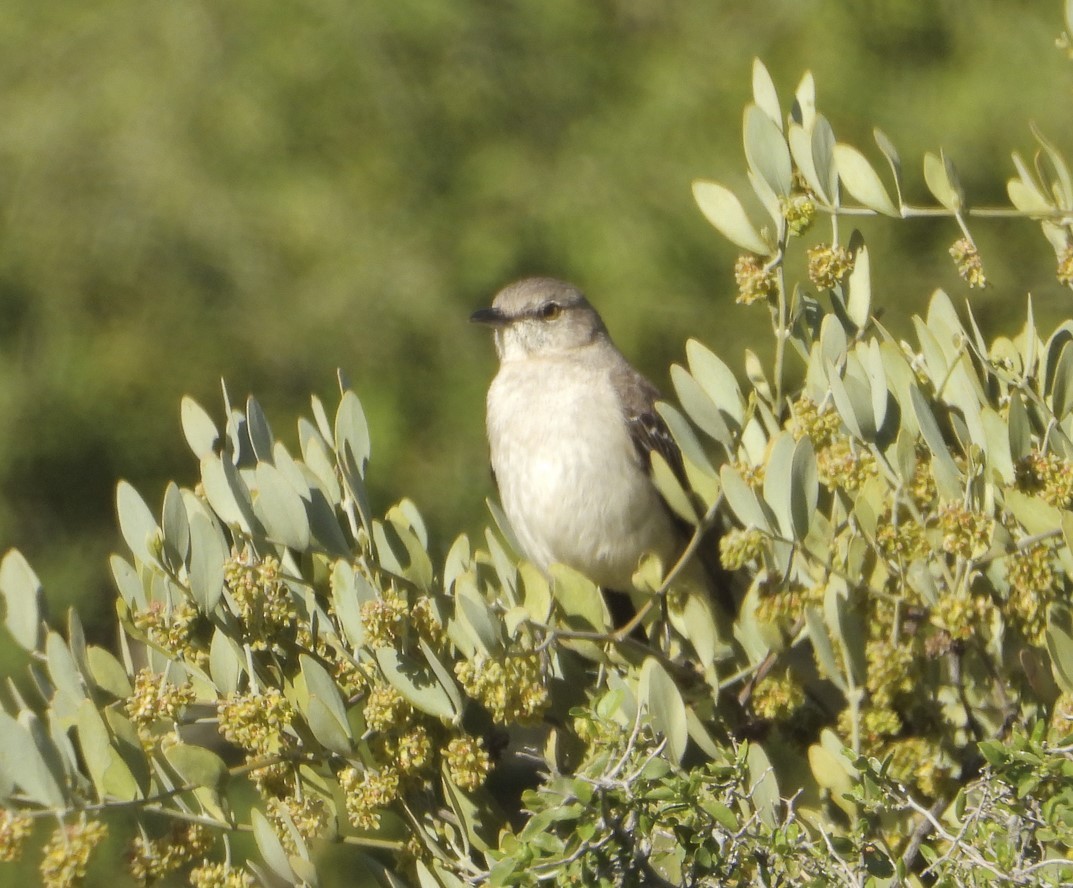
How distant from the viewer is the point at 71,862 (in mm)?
2146

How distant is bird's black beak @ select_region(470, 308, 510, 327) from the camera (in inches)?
190

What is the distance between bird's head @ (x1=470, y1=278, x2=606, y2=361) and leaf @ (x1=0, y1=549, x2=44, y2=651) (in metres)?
2.44

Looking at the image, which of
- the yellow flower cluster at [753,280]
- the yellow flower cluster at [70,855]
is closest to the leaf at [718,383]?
the yellow flower cluster at [753,280]

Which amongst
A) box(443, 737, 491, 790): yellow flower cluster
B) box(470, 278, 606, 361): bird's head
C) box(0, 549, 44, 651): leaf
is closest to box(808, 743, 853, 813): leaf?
box(443, 737, 491, 790): yellow flower cluster

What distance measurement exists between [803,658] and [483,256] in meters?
4.18

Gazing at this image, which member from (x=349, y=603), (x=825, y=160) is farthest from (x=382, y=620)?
(x=825, y=160)

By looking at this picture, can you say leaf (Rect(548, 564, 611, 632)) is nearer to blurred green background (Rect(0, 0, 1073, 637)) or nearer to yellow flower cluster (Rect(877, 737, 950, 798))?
yellow flower cluster (Rect(877, 737, 950, 798))

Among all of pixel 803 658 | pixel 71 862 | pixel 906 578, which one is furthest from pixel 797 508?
pixel 71 862

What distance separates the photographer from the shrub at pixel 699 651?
2057 mm

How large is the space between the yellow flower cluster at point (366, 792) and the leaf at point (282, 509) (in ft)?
1.30

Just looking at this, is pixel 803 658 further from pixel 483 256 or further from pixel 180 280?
pixel 180 280

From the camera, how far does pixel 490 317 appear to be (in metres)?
4.85

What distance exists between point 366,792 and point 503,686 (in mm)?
293

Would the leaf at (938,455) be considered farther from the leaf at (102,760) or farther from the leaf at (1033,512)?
the leaf at (102,760)
